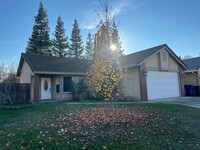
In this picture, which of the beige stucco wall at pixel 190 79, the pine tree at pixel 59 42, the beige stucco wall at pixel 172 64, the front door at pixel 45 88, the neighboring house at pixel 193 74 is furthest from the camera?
the pine tree at pixel 59 42

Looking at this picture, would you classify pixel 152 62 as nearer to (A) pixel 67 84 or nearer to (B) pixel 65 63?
(A) pixel 67 84

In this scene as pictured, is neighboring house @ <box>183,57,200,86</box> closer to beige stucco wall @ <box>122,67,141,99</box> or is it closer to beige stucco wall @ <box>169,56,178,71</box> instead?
beige stucco wall @ <box>169,56,178,71</box>

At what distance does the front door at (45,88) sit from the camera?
16.9 metres

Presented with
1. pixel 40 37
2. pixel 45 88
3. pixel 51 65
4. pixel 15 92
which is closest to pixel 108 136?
pixel 45 88

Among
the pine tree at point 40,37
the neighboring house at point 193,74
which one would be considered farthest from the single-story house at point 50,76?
the pine tree at point 40,37

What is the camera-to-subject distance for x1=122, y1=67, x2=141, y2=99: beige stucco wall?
50.9 feet

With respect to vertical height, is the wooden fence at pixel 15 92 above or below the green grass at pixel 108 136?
above

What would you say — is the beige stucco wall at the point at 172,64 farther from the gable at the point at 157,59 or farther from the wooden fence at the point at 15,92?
the wooden fence at the point at 15,92

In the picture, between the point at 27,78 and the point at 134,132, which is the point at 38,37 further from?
the point at 134,132

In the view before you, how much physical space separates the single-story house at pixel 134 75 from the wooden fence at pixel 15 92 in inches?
31.3

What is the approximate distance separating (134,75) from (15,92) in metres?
11.3

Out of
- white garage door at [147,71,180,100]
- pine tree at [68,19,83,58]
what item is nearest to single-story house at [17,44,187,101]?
white garage door at [147,71,180,100]

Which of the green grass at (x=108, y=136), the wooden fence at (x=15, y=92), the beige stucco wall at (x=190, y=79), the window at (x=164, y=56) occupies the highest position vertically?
the window at (x=164, y=56)

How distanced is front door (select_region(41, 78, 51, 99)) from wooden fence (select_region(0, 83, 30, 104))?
1569mm
